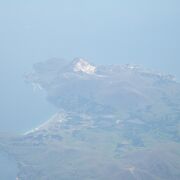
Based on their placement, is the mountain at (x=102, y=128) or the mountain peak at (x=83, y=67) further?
the mountain peak at (x=83, y=67)

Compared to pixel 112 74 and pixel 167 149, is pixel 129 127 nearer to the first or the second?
pixel 167 149

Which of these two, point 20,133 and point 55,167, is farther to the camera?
point 20,133

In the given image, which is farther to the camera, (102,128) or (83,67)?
(83,67)

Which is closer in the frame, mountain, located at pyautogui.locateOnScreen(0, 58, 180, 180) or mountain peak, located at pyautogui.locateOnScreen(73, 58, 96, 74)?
mountain, located at pyautogui.locateOnScreen(0, 58, 180, 180)

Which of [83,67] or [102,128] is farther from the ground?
[83,67]

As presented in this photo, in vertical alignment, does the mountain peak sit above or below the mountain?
above

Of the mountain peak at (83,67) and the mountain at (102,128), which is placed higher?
the mountain peak at (83,67)

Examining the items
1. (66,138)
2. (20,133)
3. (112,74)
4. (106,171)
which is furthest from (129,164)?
(112,74)
